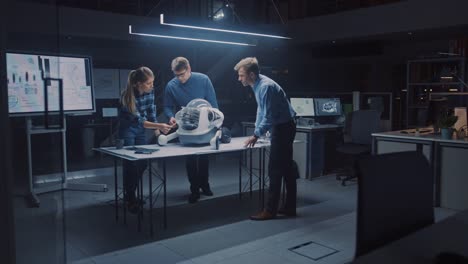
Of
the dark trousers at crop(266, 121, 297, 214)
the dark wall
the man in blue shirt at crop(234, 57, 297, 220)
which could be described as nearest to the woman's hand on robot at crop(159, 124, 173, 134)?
the man in blue shirt at crop(234, 57, 297, 220)

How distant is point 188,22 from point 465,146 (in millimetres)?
2937

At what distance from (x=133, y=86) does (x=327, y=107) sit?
3.48 m

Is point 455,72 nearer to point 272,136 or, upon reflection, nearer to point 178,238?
point 272,136

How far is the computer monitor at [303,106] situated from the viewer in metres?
6.39

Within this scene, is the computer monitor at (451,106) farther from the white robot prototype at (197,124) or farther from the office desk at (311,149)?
the white robot prototype at (197,124)

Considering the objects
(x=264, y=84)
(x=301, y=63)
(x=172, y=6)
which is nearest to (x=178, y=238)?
(x=264, y=84)

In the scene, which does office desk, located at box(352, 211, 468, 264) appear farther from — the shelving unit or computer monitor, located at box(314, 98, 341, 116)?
the shelving unit

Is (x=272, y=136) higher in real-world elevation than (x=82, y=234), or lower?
higher

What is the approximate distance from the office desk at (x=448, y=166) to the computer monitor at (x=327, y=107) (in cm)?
196

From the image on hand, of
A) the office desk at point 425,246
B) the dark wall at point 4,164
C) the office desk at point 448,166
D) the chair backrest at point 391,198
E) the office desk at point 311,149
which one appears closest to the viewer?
the office desk at point 425,246

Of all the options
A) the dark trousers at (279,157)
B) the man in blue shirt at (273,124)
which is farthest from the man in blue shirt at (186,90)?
the dark trousers at (279,157)

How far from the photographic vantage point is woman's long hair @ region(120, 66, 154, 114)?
4090 mm

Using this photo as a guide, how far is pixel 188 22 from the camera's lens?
3850 mm

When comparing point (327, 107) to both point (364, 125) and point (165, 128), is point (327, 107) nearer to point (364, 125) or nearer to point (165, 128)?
point (364, 125)
